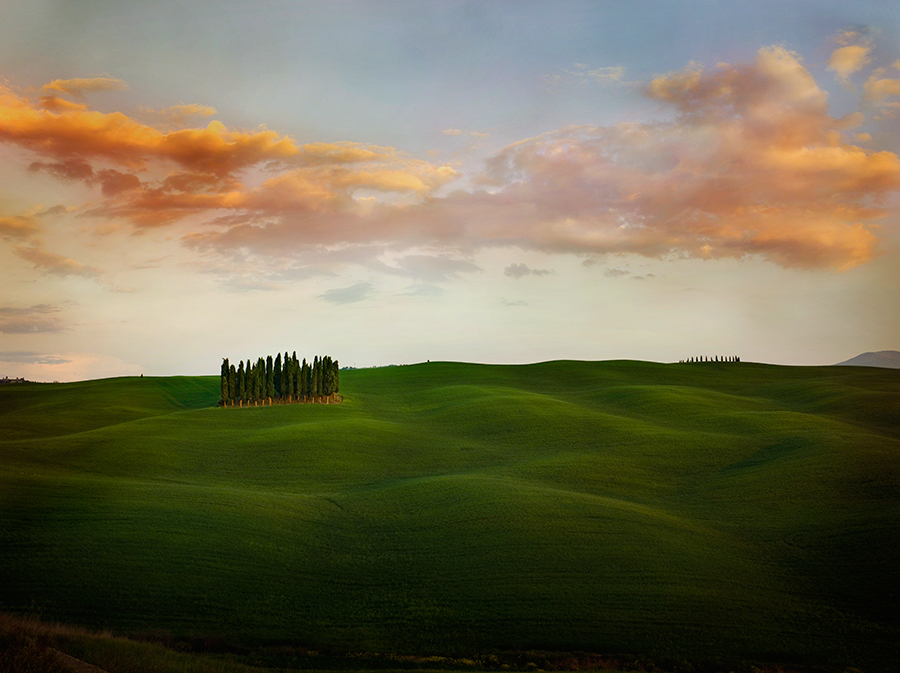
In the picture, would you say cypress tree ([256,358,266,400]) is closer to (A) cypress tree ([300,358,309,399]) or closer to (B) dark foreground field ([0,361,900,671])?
(A) cypress tree ([300,358,309,399])

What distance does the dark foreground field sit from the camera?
2036 cm

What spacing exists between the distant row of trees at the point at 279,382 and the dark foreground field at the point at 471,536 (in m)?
19.6

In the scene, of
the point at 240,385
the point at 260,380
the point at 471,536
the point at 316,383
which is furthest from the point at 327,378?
the point at 471,536

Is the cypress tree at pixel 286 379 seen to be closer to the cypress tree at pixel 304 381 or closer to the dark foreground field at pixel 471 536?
the cypress tree at pixel 304 381

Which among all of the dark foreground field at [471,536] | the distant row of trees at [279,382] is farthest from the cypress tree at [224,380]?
the dark foreground field at [471,536]

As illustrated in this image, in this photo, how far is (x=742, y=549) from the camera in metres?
28.7

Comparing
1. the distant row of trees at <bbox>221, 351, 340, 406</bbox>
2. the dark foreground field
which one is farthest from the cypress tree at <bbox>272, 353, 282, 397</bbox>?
the dark foreground field

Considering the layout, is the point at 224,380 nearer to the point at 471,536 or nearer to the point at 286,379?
the point at 286,379

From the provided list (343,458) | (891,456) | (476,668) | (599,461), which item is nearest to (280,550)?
(476,668)

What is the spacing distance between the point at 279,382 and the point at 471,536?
190 ft

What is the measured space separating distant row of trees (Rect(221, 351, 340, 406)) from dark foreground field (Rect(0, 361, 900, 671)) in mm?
19597

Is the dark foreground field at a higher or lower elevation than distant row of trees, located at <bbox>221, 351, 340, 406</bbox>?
lower

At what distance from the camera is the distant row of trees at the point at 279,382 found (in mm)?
79062

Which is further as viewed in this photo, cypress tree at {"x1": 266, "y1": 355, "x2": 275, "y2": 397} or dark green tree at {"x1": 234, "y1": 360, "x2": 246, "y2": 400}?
cypress tree at {"x1": 266, "y1": 355, "x2": 275, "y2": 397}
